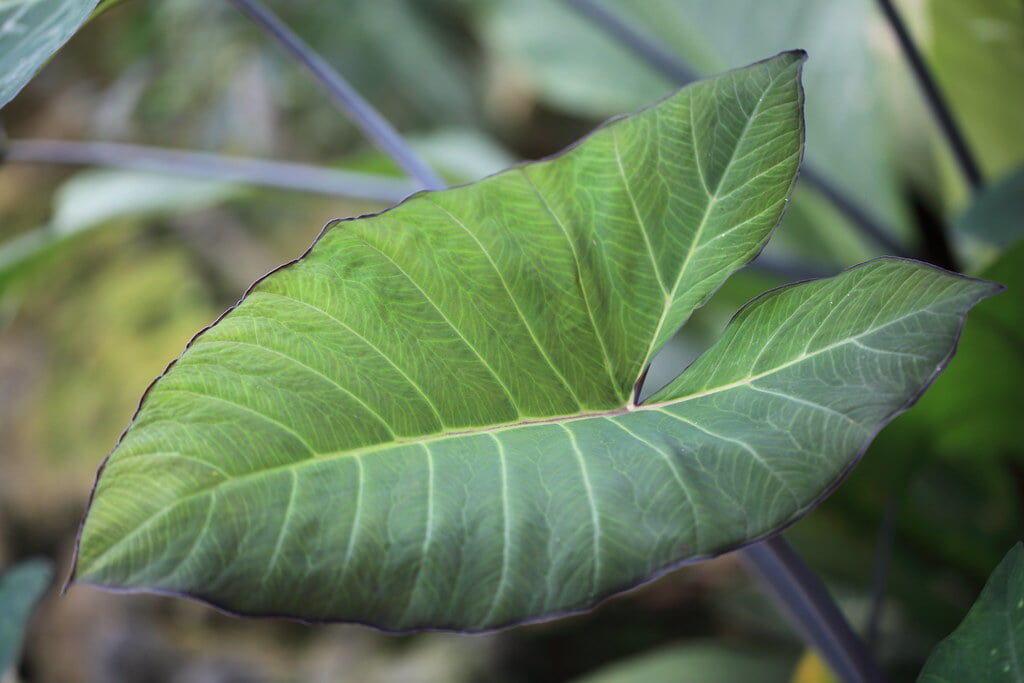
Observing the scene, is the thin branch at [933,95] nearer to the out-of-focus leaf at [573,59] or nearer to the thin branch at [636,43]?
the thin branch at [636,43]

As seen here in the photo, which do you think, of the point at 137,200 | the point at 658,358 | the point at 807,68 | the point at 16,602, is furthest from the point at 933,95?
the point at 137,200

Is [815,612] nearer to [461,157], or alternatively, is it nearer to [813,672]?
[813,672]

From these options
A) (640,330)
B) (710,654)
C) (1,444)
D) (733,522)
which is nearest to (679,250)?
(640,330)

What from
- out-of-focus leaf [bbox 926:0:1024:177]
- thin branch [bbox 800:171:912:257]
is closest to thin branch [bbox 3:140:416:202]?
thin branch [bbox 800:171:912:257]

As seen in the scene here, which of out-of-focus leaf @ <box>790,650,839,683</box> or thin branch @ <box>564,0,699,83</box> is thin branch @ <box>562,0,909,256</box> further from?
out-of-focus leaf @ <box>790,650,839,683</box>

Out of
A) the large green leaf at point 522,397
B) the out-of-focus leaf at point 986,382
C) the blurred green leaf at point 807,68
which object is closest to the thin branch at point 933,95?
the out-of-focus leaf at point 986,382

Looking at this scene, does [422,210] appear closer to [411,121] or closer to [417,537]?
[417,537]

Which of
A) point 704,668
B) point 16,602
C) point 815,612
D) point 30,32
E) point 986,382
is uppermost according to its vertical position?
point 30,32

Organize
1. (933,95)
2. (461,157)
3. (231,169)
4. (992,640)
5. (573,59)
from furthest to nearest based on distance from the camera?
(573,59)
(461,157)
(231,169)
(933,95)
(992,640)
